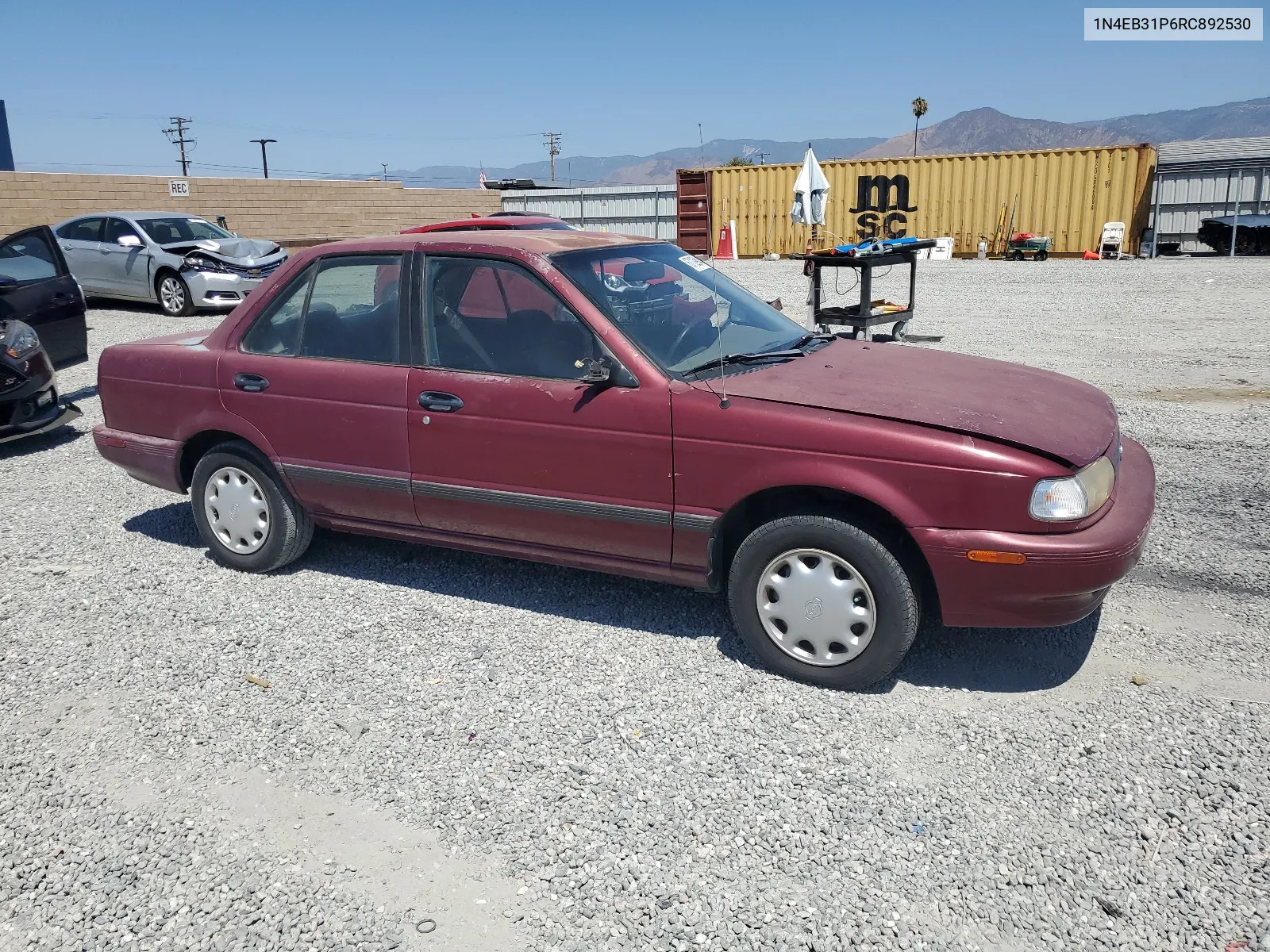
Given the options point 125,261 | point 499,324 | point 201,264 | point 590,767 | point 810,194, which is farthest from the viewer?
point 125,261

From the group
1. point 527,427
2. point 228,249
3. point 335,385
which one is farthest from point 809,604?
point 228,249

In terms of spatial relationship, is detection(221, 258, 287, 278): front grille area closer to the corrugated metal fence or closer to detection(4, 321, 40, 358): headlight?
detection(4, 321, 40, 358): headlight

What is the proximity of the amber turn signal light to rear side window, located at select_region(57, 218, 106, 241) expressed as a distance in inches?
A: 649

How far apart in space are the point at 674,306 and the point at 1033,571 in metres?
1.89

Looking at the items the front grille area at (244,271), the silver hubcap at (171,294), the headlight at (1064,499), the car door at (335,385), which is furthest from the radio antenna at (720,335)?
the silver hubcap at (171,294)

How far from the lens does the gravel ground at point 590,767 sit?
8.70 ft

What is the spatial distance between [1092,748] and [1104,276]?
1941 cm

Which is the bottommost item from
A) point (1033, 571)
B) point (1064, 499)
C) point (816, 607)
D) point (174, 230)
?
point (816, 607)

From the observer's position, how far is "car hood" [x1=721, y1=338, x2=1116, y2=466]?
3539 mm

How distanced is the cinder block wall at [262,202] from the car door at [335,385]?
21.4 meters

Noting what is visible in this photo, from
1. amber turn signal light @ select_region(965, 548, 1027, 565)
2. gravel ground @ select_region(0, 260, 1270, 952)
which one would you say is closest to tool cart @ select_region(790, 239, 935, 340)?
gravel ground @ select_region(0, 260, 1270, 952)

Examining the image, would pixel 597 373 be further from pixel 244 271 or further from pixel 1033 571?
pixel 244 271

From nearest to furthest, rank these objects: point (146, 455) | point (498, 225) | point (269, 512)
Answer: point (269, 512), point (146, 455), point (498, 225)

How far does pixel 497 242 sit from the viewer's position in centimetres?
446
